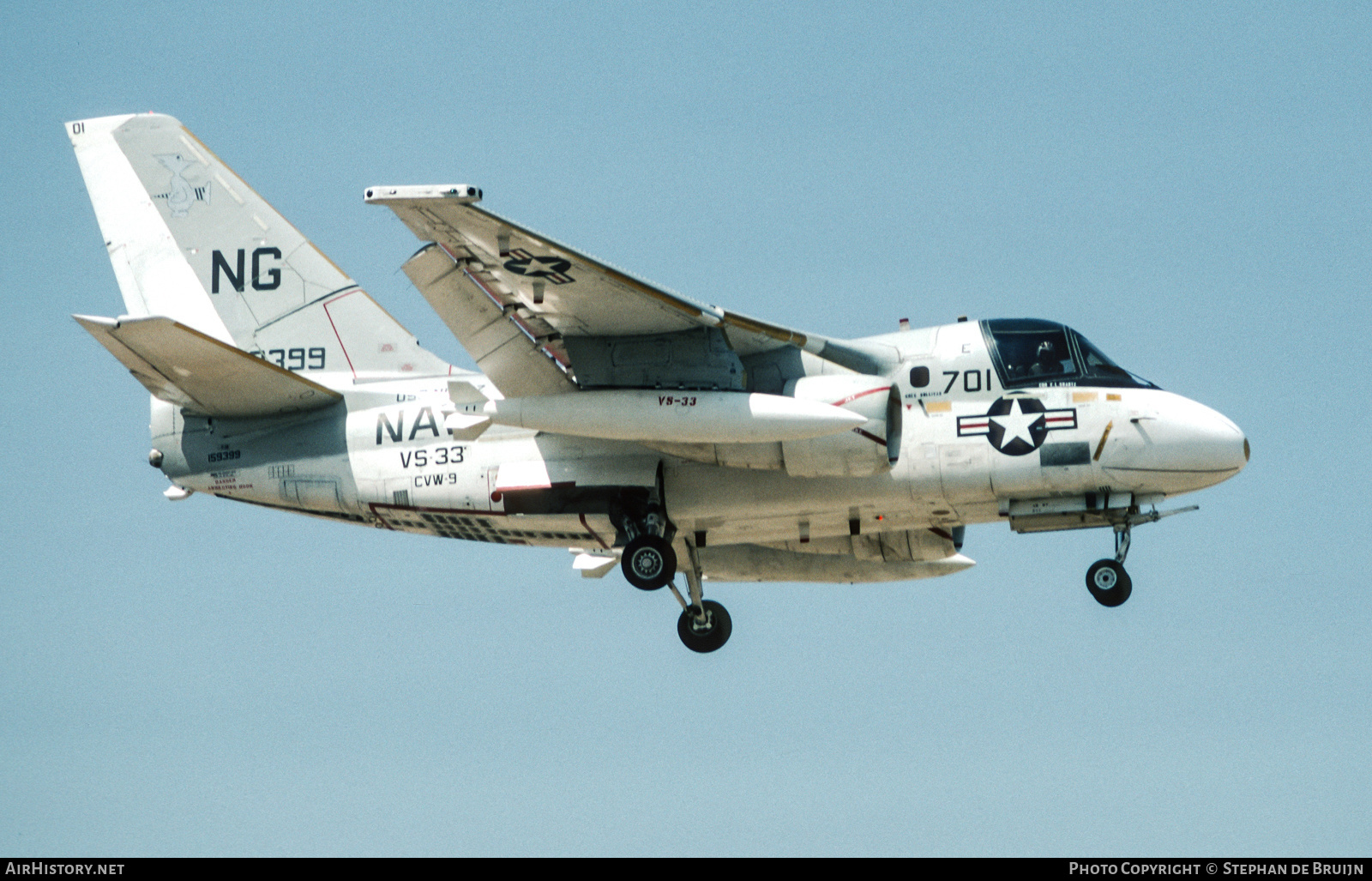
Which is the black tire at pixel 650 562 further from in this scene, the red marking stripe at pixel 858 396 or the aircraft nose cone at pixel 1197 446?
the aircraft nose cone at pixel 1197 446

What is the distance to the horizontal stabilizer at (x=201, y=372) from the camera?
21.0 m

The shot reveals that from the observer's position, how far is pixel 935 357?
21.7 metres

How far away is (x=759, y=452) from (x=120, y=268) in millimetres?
10467

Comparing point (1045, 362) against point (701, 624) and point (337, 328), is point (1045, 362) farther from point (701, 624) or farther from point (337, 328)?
point (337, 328)

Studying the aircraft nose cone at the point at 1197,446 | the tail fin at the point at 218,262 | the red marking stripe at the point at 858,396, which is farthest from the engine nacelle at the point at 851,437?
the tail fin at the point at 218,262

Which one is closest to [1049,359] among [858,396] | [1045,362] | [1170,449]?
[1045,362]

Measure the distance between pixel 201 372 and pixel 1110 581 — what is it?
12021 mm

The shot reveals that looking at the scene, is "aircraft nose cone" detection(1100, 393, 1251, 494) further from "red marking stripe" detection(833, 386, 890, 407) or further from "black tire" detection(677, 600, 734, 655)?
"black tire" detection(677, 600, 734, 655)

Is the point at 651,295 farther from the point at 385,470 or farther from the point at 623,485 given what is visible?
the point at 385,470

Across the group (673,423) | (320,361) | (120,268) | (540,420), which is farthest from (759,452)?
(120,268)

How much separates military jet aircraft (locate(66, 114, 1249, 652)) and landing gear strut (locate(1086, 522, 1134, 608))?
0.03 metres

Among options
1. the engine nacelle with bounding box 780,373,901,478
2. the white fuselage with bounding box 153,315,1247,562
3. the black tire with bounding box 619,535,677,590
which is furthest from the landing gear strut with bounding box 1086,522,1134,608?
the black tire with bounding box 619,535,677,590

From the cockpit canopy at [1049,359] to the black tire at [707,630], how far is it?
5.91 m

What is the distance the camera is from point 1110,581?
21484 mm
